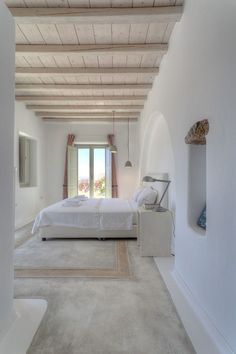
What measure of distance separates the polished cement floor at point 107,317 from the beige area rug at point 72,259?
0.18 metres

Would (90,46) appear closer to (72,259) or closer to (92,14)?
(92,14)

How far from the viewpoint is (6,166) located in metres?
1.95

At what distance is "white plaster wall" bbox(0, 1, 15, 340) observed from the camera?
1854 millimetres

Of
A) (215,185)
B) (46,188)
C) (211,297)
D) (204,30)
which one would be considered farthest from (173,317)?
(46,188)

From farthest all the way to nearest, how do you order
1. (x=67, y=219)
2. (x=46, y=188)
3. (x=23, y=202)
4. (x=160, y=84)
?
1. (x=46, y=188)
2. (x=23, y=202)
3. (x=67, y=219)
4. (x=160, y=84)

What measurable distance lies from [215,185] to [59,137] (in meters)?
6.53

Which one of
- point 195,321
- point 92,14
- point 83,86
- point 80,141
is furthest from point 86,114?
point 195,321

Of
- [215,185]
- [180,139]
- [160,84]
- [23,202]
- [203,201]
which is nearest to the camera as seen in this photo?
[215,185]

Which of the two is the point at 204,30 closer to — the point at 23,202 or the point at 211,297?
the point at 211,297

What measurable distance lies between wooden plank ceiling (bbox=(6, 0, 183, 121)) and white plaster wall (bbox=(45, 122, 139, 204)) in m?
2.40

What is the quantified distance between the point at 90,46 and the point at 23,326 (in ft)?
10.2

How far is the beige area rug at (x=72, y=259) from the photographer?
125 inches

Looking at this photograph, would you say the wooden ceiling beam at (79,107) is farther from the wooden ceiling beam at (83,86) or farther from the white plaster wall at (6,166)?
the white plaster wall at (6,166)

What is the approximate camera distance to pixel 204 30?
212 cm
